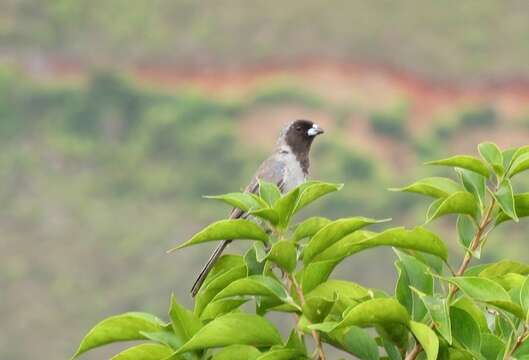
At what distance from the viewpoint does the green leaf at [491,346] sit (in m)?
3.30

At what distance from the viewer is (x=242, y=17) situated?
3775 cm

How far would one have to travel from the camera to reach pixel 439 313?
3.21m

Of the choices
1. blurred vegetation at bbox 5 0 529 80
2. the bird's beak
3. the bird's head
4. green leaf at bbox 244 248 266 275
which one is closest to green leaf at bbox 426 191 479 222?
green leaf at bbox 244 248 266 275

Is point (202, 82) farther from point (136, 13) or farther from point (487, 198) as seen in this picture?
point (487, 198)

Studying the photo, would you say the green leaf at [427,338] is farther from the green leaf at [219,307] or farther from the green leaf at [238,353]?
the green leaf at [219,307]

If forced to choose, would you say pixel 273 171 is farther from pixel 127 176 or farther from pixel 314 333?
pixel 127 176

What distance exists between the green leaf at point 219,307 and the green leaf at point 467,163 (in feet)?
1.80

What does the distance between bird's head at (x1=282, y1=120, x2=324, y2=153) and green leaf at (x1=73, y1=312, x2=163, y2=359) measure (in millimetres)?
4326

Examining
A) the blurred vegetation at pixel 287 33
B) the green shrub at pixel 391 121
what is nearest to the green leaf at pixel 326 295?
the green shrub at pixel 391 121

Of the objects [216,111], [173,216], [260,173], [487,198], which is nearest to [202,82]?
[216,111]

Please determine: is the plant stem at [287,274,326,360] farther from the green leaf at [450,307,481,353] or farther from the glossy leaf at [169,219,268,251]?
the green leaf at [450,307,481,353]

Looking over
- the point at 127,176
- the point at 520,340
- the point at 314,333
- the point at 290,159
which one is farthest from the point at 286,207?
the point at 127,176

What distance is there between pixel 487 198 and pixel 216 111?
3423cm

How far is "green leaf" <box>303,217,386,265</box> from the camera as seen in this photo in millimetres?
3394
